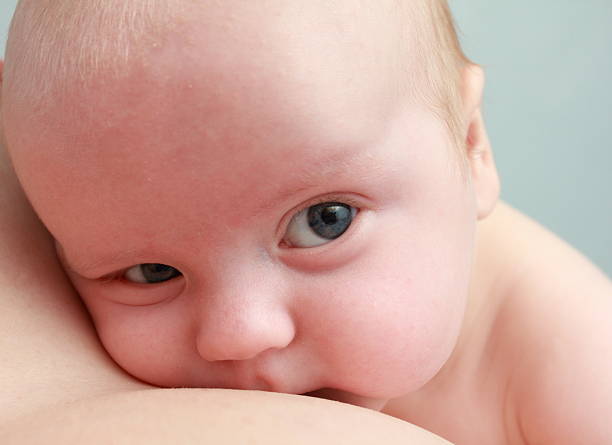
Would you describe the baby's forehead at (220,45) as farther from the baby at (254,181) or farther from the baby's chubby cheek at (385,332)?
the baby's chubby cheek at (385,332)

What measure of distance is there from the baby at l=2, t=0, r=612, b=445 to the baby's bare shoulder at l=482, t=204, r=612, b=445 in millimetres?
200

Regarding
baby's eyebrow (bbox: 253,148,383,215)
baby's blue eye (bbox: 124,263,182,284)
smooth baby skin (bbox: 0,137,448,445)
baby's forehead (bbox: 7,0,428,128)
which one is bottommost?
smooth baby skin (bbox: 0,137,448,445)

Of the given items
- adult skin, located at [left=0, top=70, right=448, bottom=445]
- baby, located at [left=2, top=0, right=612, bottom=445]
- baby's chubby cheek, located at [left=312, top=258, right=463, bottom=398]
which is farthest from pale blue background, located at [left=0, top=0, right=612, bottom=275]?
adult skin, located at [left=0, top=70, right=448, bottom=445]

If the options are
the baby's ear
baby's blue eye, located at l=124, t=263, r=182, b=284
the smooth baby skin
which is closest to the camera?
the smooth baby skin

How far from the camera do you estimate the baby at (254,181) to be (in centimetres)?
70

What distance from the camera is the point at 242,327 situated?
29.2 inches

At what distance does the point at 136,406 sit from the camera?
612 millimetres

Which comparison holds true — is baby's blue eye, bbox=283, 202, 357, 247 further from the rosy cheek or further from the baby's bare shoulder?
the baby's bare shoulder

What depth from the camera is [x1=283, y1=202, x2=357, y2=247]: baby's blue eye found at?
778 millimetres

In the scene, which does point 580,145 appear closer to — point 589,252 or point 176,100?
point 589,252

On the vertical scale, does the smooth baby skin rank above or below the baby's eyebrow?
below

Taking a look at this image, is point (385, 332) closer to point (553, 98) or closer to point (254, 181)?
point (254, 181)

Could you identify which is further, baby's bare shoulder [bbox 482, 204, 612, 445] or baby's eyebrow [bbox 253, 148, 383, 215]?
baby's bare shoulder [bbox 482, 204, 612, 445]

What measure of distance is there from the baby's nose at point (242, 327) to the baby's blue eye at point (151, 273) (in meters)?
0.06
